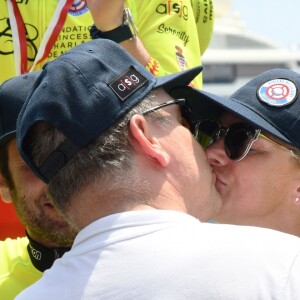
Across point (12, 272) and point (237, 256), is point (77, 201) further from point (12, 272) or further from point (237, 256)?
point (12, 272)

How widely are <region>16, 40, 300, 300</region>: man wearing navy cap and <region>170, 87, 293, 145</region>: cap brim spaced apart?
354 mm

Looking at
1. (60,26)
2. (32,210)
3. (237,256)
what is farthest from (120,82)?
(60,26)

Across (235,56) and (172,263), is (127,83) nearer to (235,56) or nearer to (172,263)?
(172,263)

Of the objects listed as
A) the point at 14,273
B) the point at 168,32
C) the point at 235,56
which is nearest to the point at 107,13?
the point at 168,32

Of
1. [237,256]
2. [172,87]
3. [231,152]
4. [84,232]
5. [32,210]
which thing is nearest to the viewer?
[237,256]

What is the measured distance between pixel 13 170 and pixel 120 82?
1.02 m

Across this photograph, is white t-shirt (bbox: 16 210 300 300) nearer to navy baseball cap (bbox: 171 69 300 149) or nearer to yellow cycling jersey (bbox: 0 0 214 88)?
navy baseball cap (bbox: 171 69 300 149)

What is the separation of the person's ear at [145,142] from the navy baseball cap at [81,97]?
37mm

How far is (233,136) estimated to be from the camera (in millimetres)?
2492

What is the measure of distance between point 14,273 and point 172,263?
1.26 metres

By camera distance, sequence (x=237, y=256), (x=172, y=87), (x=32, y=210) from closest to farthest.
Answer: (x=237, y=256), (x=172, y=87), (x=32, y=210)

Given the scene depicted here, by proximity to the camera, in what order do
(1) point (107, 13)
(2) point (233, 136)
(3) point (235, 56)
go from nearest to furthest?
1. (2) point (233, 136)
2. (1) point (107, 13)
3. (3) point (235, 56)

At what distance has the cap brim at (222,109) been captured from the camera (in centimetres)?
229

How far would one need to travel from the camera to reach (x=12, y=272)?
2.80m
